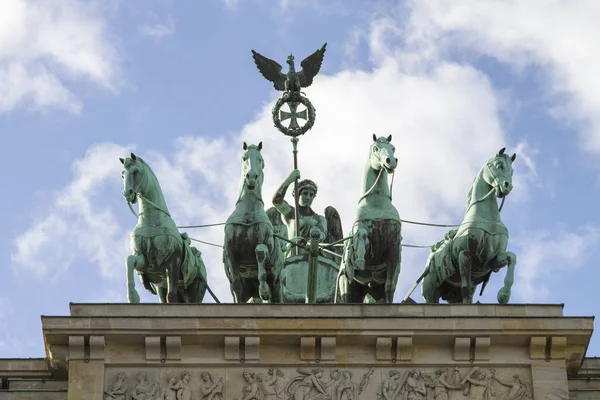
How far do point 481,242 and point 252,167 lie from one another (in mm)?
3627

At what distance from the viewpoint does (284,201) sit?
45.3 metres

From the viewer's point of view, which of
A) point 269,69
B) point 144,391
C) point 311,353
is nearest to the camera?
point 144,391

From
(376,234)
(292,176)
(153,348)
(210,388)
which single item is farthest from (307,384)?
(292,176)

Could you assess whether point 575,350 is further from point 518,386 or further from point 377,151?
point 377,151

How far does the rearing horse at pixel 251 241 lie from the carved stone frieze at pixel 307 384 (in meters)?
2.42

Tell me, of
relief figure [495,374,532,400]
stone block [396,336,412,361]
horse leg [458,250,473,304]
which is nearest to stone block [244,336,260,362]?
stone block [396,336,412,361]

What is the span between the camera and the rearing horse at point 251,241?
4053 centimetres

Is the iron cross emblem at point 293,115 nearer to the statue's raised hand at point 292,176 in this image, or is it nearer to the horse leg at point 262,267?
the statue's raised hand at point 292,176

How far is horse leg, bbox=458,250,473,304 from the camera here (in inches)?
1592

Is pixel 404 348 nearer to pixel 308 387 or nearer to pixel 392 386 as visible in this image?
pixel 392 386

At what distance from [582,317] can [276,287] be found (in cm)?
490

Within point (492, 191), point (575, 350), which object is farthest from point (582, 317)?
point (492, 191)

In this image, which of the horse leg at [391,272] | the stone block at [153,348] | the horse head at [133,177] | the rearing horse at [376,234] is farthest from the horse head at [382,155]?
the stone block at [153,348]

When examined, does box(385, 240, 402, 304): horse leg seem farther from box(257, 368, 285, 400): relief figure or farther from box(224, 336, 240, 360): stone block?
box(224, 336, 240, 360): stone block
